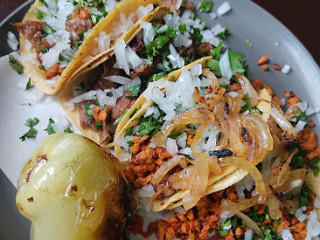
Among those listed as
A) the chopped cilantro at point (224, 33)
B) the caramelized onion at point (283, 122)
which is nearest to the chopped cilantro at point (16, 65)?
the chopped cilantro at point (224, 33)

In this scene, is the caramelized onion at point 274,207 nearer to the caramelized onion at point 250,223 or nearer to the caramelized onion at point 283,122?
the caramelized onion at point 250,223

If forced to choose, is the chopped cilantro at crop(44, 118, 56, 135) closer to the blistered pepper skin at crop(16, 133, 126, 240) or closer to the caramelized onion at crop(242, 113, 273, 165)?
the blistered pepper skin at crop(16, 133, 126, 240)

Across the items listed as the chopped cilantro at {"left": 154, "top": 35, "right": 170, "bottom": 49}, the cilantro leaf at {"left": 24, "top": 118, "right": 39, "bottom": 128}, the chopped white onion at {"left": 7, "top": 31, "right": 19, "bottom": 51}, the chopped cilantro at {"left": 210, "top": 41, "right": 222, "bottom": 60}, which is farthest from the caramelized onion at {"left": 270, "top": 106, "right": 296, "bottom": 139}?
the chopped white onion at {"left": 7, "top": 31, "right": 19, "bottom": 51}

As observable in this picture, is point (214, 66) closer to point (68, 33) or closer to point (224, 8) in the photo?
point (224, 8)

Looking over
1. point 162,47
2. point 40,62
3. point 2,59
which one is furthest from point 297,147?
point 2,59

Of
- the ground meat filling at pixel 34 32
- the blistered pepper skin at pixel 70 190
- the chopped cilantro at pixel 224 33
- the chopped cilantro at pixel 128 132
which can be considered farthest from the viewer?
the chopped cilantro at pixel 224 33

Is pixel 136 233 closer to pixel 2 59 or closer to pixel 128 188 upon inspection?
pixel 128 188
